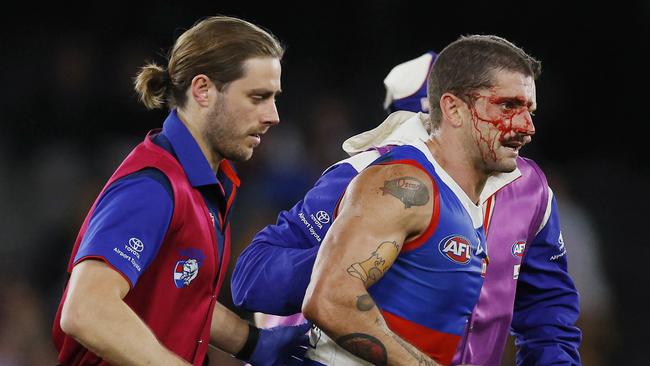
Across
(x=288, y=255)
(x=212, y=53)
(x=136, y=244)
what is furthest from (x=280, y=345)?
(x=212, y=53)

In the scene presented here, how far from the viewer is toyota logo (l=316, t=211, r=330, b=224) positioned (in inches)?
119

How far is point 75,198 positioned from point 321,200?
3.05 meters

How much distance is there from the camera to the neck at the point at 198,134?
2875mm

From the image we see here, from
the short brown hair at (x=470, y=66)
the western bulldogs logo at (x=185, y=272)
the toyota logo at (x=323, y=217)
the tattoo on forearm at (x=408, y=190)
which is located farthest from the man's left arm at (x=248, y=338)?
the short brown hair at (x=470, y=66)

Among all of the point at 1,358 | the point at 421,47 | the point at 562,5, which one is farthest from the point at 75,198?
the point at 562,5

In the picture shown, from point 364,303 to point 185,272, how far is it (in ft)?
1.53

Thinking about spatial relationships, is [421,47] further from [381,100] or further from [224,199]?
[224,199]

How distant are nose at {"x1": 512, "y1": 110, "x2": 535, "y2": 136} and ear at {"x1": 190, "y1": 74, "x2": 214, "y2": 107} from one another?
87 centimetres

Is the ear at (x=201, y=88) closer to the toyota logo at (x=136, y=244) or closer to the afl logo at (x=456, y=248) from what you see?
the toyota logo at (x=136, y=244)

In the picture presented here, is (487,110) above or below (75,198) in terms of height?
above

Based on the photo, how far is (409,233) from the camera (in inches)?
103

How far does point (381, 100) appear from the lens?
6.85 meters

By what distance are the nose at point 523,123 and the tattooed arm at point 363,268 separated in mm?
473

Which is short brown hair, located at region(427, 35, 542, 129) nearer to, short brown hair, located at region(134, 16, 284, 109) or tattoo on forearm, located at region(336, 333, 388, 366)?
short brown hair, located at region(134, 16, 284, 109)
